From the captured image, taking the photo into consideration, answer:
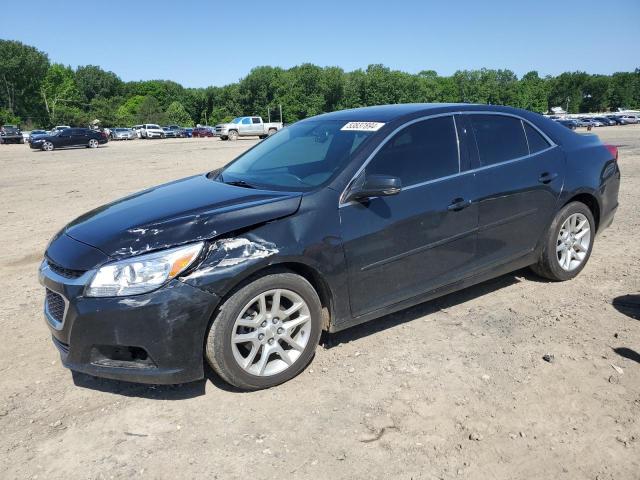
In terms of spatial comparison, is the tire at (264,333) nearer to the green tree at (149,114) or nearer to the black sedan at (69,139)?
the black sedan at (69,139)

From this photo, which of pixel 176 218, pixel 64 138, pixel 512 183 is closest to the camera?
pixel 176 218

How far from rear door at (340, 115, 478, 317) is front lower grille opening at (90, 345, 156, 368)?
133 cm

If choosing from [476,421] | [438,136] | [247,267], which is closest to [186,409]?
[247,267]

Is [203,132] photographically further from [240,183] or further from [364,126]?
[364,126]

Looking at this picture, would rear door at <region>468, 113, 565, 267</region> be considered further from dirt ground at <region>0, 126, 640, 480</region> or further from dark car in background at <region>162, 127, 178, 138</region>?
dark car in background at <region>162, 127, 178, 138</region>

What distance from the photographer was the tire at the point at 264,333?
3.03m

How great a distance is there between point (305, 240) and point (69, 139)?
36.8 metres

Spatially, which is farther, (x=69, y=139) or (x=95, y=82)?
(x=95, y=82)

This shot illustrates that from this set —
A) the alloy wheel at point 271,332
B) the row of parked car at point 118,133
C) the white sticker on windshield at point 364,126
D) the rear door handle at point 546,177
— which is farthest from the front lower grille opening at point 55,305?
the row of parked car at point 118,133

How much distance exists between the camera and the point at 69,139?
3538cm

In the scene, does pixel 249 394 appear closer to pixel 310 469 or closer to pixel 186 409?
pixel 186 409

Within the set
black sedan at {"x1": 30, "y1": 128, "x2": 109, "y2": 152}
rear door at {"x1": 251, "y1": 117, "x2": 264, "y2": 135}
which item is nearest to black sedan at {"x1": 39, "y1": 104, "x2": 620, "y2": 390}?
black sedan at {"x1": 30, "y1": 128, "x2": 109, "y2": 152}

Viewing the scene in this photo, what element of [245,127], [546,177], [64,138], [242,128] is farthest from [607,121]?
[546,177]

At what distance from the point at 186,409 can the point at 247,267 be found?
0.92 m
